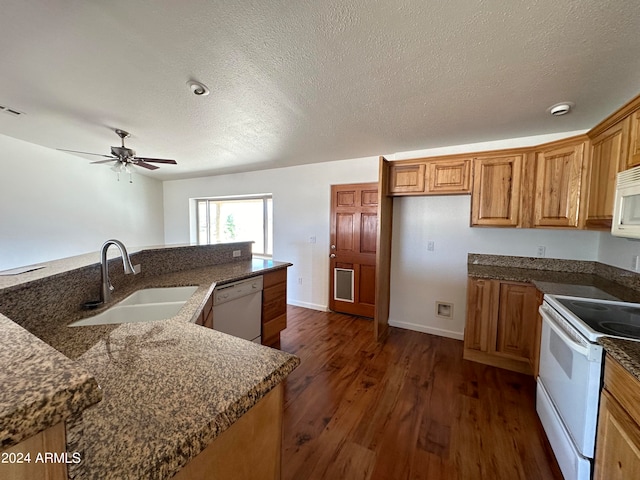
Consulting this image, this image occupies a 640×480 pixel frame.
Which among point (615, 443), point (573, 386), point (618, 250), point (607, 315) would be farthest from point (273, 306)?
point (618, 250)

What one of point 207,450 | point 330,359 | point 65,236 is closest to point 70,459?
point 207,450

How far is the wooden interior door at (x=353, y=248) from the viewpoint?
11.9ft

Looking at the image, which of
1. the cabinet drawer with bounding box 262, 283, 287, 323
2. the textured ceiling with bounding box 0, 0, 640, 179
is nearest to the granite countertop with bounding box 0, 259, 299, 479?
the cabinet drawer with bounding box 262, 283, 287, 323

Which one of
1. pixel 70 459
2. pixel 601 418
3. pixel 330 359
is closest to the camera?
pixel 70 459

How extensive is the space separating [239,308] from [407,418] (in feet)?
5.09

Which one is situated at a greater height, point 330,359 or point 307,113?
point 307,113

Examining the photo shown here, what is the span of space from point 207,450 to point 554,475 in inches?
77.6

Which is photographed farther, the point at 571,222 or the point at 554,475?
the point at 571,222

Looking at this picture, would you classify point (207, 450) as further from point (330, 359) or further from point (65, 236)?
point (65, 236)

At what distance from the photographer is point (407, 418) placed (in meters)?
1.85

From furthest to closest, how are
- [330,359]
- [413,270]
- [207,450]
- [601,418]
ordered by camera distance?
1. [413,270]
2. [330,359]
3. [601,418]
4. [207,450]

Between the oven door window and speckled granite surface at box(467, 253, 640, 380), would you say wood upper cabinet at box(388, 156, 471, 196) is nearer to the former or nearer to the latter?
speckled granite surface at box(467, 253, 640, 380)

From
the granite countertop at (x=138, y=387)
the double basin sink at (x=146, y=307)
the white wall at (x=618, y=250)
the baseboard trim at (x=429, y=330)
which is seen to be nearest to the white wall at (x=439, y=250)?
the baseboard trim at (x=429, y=330)

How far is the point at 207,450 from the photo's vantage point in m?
0.59
